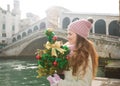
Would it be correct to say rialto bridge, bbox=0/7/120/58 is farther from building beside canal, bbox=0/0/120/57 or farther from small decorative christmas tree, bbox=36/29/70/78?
small decorative christmas tree, bbox=36/29/70/78

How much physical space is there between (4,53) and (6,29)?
7.79 metres

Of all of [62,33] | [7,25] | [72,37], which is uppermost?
[72,37]

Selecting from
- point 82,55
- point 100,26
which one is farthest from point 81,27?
point 100,26

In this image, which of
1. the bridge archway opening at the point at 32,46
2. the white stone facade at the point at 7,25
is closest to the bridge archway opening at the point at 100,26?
the bridge archway opening at the point at 32,46

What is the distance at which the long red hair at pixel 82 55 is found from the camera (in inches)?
100

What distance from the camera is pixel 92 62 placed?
2.63 metres

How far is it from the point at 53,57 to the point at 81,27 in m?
0.40

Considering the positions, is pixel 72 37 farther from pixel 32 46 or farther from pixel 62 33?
pixel 32 46

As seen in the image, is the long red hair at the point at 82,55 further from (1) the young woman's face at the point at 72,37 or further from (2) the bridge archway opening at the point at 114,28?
(2) the bridge archway opening at the point at 114,28

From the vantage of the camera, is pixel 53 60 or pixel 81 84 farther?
pixel 53 60

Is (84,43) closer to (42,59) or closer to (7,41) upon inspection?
(42,59)

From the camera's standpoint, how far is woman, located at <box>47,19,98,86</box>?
2555 mm

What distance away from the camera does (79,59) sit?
2561 mm

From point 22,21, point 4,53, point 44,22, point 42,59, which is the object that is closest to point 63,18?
point 44,22
